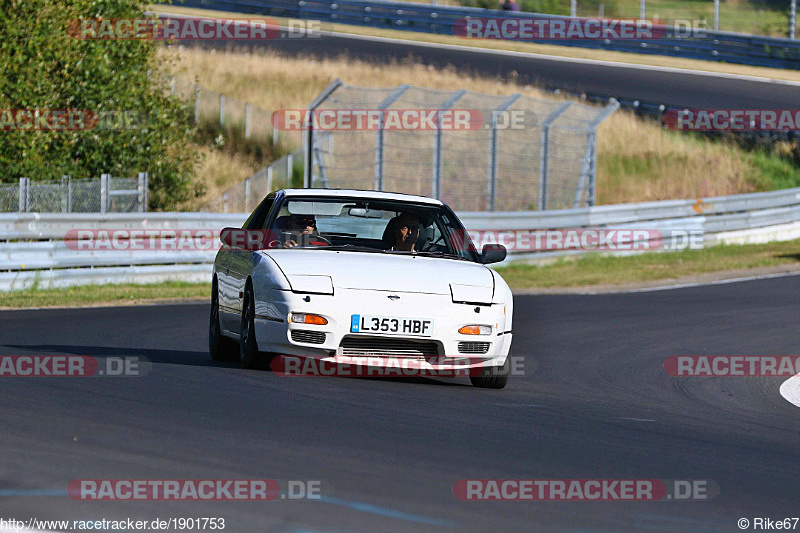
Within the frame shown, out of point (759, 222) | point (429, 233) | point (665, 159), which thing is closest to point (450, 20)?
point (665, 159)

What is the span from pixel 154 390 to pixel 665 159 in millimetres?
27715

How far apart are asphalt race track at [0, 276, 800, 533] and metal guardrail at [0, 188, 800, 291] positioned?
644 centimetres

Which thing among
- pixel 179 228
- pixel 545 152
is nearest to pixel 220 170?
pixel 545 152

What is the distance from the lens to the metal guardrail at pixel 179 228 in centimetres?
1886

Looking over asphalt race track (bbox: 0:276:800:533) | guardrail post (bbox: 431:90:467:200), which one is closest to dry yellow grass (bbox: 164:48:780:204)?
guardrail post (bbox: 431:90:467:200)

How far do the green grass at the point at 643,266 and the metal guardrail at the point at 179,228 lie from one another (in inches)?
18.5

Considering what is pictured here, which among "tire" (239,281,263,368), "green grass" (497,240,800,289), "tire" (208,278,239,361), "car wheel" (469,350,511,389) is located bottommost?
"green grass" (497,240,800,289)

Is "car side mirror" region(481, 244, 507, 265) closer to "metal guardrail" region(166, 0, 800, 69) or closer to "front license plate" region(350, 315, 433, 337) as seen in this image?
"front license plate" region(350, 315, 433, 337)

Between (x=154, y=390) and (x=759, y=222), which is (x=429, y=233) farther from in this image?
(x=759, y=222)

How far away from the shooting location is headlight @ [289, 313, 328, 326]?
918cm

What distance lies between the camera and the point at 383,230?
10984 millimetres

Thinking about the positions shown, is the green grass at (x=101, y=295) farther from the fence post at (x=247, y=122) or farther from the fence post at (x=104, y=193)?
the fence post at (x=247, y=122)

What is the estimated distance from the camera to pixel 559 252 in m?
25.3

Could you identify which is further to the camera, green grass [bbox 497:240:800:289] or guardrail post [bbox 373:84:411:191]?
guardrail post [bbox 373:84:411:191]
